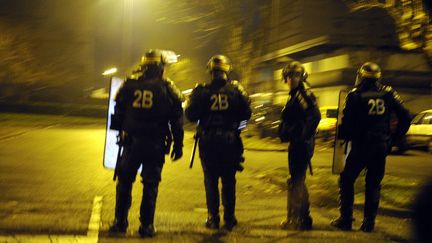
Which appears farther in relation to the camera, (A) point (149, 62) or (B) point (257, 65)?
(B) point (257, 65)

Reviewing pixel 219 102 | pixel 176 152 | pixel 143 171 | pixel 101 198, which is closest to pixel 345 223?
pixel 219 102

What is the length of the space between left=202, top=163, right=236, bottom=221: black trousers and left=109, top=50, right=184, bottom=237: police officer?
A: 524 mm

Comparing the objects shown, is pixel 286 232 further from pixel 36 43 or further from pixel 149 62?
pixel 36 43

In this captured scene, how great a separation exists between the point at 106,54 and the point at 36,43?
14.5 metres

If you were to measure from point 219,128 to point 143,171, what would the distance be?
926 millimetres

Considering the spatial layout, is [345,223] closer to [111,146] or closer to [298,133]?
[298,133]

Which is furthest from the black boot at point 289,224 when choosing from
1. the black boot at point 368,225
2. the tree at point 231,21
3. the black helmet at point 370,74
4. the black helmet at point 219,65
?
the tree at point 231,21

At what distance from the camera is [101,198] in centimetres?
779

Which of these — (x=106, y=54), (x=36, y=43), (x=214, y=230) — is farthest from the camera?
(x=106, y=54)

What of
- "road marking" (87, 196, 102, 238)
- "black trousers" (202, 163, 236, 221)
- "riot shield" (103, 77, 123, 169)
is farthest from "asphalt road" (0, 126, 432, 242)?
"riot shield" (103, 77, 123, 169)

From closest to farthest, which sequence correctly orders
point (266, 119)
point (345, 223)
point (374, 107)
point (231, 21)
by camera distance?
point (374, 107) → point (345, 223) → point (231, 21) → point (266, 119)

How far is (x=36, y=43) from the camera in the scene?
3012cm

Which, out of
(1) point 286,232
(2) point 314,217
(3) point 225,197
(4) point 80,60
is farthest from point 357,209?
(4) point 80,60

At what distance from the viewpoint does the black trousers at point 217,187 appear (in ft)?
20.0
